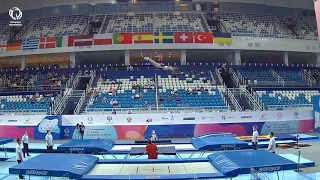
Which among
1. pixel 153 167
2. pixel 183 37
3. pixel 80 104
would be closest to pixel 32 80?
pixel 80 104

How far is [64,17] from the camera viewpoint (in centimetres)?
4144

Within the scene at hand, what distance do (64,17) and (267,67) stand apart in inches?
1122

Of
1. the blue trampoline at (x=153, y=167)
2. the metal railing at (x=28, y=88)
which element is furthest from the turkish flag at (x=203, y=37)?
the blue trampoline at (x=153, y=167)

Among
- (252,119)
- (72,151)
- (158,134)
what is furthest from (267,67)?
(72,151)

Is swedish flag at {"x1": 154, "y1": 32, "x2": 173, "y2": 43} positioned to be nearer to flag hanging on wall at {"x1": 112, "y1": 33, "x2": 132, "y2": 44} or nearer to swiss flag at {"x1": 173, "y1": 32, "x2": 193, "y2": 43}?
swiss flag at {"x1": 173, "y1": 32, "x2": 193, "y2": 43}

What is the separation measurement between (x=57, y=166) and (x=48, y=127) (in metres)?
15.0

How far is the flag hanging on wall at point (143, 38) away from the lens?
111 feet

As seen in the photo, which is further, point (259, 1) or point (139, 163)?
point (259, 1)

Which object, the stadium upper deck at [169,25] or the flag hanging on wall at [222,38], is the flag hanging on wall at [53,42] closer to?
the stadium upper deck at [169,25]

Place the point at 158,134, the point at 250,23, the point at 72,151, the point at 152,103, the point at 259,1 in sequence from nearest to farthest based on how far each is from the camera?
1. the point at 72,151
2. the point at 158,134
3. the point at 152,103
4. the point at 250,23
5. the point at 259,1

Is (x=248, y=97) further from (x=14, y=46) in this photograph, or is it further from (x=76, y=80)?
(x=14, y=46)

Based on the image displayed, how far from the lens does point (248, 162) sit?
8.83m

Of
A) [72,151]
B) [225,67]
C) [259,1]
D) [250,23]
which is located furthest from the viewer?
[259,1]

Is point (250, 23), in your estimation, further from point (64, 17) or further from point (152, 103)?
point (64, 17)
